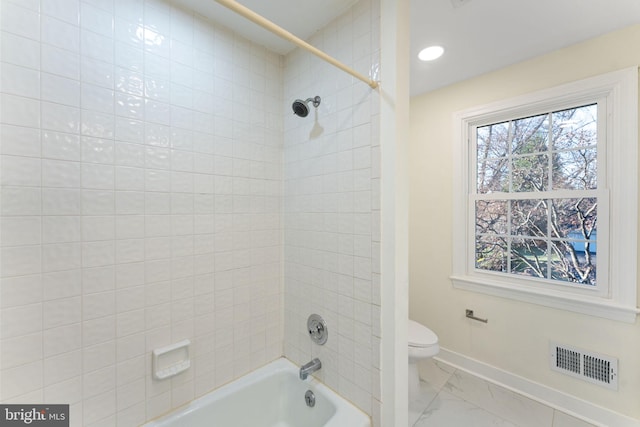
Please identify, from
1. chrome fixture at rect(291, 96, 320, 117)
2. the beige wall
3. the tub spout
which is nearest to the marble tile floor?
the beige wall

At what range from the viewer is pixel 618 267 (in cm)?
156

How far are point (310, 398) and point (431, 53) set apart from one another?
2328mm

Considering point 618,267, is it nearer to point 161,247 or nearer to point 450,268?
point 450,268

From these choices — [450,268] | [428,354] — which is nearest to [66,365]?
[428,354]

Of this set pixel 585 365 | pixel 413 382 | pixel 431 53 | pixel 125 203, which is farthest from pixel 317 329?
pixel 431 53

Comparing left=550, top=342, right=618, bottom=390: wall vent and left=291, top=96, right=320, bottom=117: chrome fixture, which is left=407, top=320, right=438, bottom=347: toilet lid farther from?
left=291, top=96, right=320, bottom=117: chrome fixture

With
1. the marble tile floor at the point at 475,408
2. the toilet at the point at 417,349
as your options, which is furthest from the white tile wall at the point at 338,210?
the marble tile floor at the point at 475,408

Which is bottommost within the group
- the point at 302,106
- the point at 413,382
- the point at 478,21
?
the point at 413,382

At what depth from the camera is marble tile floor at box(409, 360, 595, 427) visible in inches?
64.3

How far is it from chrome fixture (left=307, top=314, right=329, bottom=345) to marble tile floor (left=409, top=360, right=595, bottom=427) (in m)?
0.90

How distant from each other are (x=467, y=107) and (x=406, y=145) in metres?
1.45

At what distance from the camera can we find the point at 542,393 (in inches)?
70.7

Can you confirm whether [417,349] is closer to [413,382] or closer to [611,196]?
[413,382]

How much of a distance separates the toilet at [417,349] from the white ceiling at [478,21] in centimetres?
198
